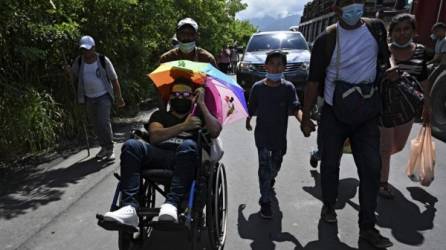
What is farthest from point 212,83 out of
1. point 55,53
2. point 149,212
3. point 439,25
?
point 439,25

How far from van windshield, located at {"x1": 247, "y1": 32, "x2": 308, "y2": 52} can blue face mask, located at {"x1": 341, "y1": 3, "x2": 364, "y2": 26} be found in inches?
329

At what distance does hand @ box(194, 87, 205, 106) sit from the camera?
11.9ft

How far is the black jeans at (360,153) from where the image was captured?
3.61 m

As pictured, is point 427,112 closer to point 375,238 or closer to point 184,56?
point 375,238

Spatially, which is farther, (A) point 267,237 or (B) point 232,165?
(B) point 232,165

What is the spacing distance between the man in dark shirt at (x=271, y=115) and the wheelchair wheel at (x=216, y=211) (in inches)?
20.1

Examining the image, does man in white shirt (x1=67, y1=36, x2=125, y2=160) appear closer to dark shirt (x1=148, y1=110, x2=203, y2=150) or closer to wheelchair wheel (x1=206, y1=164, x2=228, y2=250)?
dark shirt (x1=148, y1=110, x2=203, y2=150)

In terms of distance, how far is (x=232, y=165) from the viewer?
19.7ft

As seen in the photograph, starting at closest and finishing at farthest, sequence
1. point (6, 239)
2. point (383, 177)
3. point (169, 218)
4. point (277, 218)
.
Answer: point (169, 218)
point (6, 239)
point (277, 218)
point (383, 177)

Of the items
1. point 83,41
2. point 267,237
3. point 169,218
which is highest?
point 83,41

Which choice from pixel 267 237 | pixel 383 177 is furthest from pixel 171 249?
pixel 383 177

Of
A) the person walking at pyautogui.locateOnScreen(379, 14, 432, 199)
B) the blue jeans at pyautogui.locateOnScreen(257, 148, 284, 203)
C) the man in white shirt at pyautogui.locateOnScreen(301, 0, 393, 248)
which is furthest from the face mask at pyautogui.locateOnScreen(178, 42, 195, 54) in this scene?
the person walking at pyautogui.locateOnScreen(379, 14, 432, 199)

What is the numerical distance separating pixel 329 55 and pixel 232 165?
2744mm

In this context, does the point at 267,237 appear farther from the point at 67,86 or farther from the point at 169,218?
the point at 67,86
